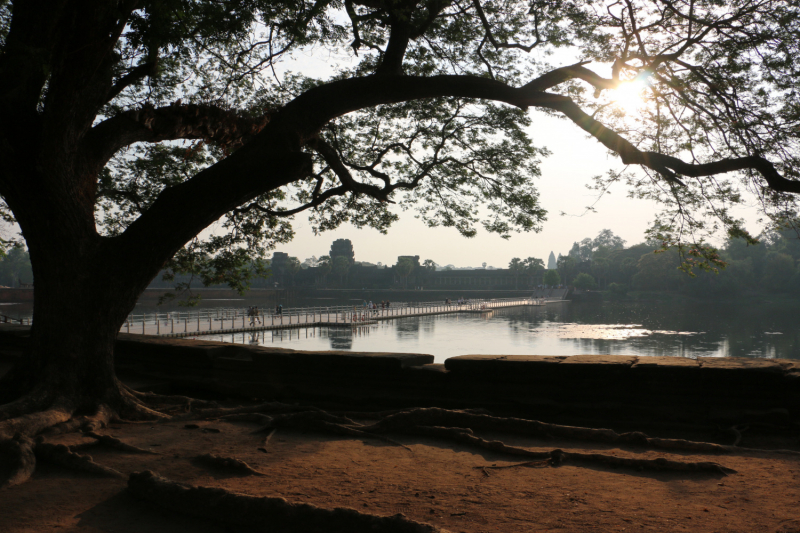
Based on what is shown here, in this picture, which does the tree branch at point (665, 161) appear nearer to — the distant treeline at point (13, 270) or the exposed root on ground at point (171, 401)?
the exposed root on ground at point (171, 401)

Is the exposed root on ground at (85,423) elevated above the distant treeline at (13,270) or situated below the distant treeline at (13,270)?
below

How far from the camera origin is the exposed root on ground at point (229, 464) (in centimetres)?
260

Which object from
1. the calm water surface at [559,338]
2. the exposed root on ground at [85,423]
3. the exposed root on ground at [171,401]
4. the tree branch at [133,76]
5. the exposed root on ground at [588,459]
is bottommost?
the calm water surface at [559,338]

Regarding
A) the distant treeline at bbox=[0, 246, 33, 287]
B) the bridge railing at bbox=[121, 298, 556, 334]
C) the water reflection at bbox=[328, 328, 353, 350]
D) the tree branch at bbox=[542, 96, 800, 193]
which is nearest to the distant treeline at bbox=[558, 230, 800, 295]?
the bridge railing at bbox=[121, 298, 556, 334]

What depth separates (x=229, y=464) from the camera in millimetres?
2637

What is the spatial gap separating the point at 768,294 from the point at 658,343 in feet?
143

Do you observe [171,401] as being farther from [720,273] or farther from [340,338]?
[720,273]

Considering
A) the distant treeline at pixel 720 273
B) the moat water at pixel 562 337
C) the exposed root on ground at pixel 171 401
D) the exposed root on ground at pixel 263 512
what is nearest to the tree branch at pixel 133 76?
the exposed root on ground at pixel 171 401

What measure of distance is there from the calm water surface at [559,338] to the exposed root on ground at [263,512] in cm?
1859

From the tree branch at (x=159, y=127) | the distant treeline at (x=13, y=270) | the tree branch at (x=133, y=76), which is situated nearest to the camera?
the tree branch at (x=159, y=127)

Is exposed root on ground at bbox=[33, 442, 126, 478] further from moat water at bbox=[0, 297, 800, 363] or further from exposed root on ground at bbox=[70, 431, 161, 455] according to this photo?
moat water at bbox=[0, 297, 800, 363]

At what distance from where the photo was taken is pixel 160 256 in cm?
409

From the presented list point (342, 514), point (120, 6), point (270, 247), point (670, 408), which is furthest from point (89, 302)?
point (270, 247)

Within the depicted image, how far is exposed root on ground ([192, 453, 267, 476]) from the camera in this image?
260 centimetres
